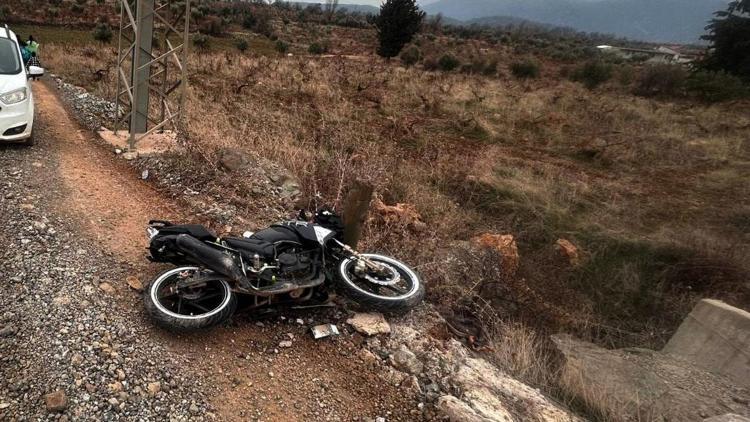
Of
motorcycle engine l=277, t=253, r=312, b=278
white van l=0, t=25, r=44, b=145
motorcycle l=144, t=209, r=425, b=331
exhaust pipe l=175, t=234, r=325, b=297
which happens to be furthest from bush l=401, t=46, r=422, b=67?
exhaust pipe l=175, t=234, r=325, b=297

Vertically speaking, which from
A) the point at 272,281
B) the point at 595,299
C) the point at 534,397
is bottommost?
the point at 595,299

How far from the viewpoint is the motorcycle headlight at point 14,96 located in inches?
254

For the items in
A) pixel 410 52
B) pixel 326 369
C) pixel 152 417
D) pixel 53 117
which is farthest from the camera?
pixel 410 52

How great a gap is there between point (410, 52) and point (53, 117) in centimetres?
2781

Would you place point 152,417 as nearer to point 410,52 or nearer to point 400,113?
point 400,113

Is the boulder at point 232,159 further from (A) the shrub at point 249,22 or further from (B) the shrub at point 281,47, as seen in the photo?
(A) the shrub at point 249,22

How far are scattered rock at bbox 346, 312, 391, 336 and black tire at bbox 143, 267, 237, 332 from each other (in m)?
1.11

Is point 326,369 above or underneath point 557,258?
above

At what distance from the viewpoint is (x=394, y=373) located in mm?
3865

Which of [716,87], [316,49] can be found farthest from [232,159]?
[316,49]

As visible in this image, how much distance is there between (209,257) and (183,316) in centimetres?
47

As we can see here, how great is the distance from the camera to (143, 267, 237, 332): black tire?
11.4 ft

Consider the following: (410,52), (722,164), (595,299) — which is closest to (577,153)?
(722,164)

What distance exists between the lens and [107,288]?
405 cm
